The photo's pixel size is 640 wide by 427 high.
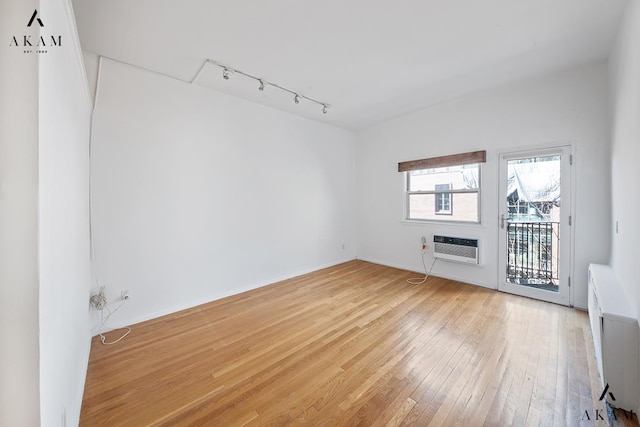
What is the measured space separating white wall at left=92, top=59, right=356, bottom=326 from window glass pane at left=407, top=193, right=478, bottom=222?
6.04 ft

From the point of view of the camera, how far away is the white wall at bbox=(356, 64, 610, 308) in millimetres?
2750

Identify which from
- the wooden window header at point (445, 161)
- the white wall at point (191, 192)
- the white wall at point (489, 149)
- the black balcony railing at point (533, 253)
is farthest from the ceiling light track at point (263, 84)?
the black balcony railing at point (533, 253)

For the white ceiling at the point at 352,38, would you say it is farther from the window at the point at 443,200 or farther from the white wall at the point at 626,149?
the window at the point at 443,200

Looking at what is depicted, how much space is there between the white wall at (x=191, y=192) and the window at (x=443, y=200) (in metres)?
2.15

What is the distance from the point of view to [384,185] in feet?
15.9

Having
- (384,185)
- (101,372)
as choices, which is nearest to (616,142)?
(384,185)

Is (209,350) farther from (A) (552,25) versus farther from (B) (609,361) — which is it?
(A) (552,25)

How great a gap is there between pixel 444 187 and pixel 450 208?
37 cm

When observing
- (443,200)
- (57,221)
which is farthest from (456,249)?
(57,221)

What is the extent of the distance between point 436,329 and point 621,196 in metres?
2.00

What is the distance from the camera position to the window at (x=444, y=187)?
373 centimetres

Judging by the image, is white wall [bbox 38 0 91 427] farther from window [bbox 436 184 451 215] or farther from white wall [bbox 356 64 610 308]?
window [bbox 436 184 451 215]

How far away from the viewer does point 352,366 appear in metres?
1.95

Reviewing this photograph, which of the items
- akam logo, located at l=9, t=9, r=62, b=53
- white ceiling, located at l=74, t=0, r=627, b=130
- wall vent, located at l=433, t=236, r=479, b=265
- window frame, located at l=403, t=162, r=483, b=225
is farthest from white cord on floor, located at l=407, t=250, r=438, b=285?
akam logo, located at l=9, t=9, r=62, b=53
